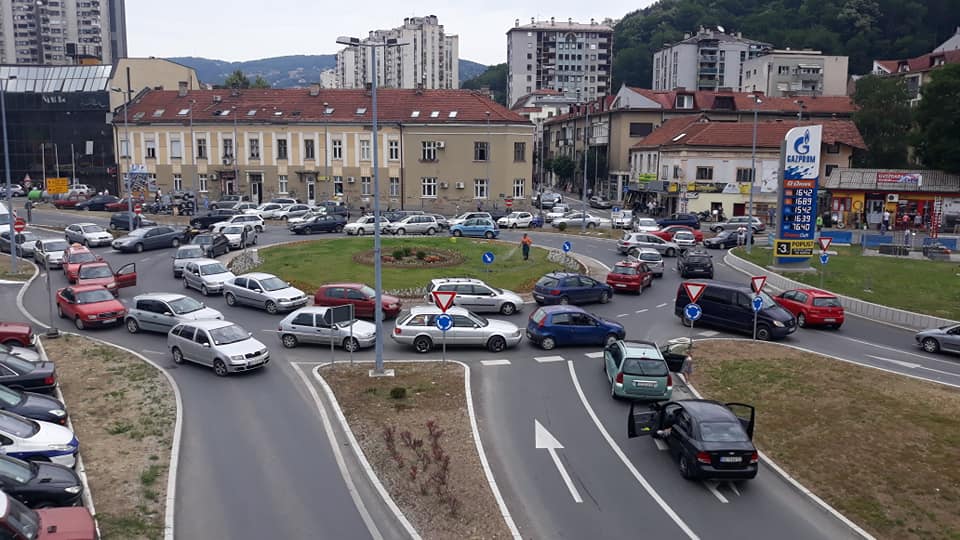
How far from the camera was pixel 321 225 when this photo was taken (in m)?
54.0

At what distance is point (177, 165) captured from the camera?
240ft

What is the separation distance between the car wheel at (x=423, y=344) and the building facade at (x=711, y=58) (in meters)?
120

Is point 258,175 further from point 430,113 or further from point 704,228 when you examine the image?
point 704,228

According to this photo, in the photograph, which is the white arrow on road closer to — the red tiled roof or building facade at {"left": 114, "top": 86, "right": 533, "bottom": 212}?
building facade at {"left": 114, "top": 86, "right": 533, "bottom": 212}

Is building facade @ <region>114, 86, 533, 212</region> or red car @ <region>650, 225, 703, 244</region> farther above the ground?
building facade @ <region>114, 86, 533, 212</region>

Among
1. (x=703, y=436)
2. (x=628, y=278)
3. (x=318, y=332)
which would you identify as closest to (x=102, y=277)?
(x=318, y=332)

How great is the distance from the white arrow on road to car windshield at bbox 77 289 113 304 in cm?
1850

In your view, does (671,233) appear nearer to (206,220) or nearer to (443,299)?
(206,220)

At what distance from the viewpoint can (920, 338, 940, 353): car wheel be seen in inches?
1062

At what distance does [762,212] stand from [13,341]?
60.3 m

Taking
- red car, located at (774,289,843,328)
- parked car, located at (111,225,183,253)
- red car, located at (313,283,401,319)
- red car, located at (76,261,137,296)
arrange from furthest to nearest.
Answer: parked car, located at (111,225,183,253), red car, located at (76,261,137,296), red car, located at (774,289,843,328), red car, located at (313,283,401,319)

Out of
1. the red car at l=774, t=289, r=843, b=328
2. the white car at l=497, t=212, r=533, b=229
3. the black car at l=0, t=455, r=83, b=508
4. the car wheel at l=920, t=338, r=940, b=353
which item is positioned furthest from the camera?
the white car at l=497, t=212, r=533, b=229

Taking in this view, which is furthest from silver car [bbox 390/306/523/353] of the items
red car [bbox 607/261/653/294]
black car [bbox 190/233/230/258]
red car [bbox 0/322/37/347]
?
black car [bbox 190/233/230/258]

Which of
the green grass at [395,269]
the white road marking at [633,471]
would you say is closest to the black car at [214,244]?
the green grass at [395,269]
